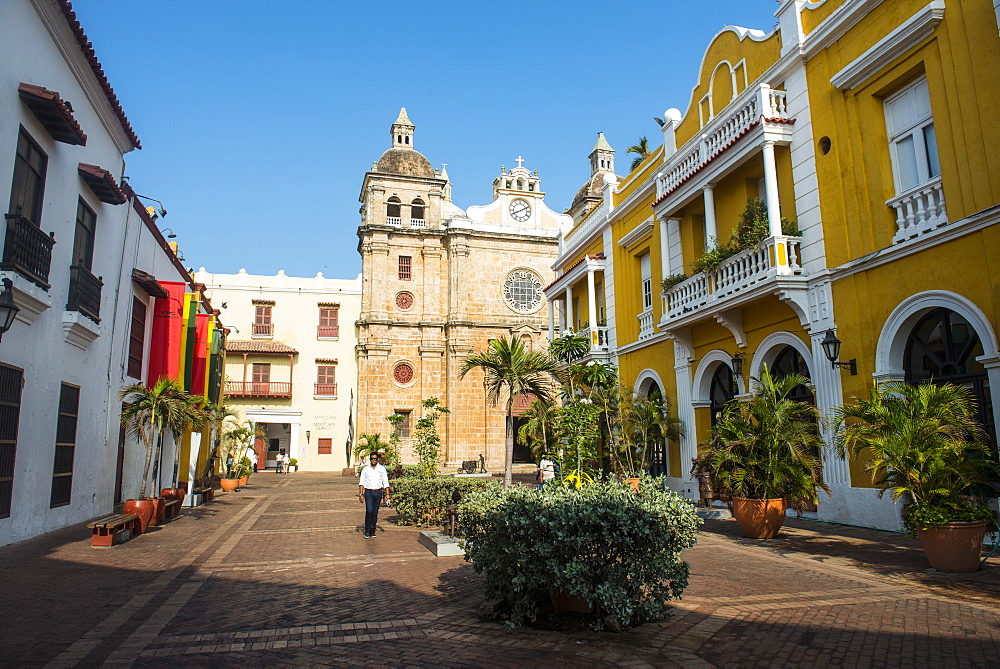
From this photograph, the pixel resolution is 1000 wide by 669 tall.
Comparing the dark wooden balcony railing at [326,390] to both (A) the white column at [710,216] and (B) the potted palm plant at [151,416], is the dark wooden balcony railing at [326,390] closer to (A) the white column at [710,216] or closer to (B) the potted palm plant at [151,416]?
(B) the potted palm plant at [151,416]

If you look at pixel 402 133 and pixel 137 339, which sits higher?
pixel 402 133

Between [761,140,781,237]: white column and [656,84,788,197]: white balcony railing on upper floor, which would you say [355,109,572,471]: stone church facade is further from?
[761,140,781,237]: white column

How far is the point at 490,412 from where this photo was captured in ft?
122

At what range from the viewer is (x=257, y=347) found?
3644 centimetres

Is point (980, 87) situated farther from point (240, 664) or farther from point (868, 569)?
point (240, 664)

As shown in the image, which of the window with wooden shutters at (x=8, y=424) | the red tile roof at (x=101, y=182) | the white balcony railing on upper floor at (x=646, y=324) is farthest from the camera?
the white balcony railing on upper floor at (x=646, y=324)

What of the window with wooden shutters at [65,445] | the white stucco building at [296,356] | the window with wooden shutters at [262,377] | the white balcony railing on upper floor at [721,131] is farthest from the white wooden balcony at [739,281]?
the window with wooden shutters at [262,377]

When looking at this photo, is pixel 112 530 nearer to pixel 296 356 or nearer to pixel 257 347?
pixel 257 347

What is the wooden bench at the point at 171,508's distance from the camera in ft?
45.3

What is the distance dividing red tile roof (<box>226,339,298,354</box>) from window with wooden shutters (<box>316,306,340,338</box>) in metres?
2.00

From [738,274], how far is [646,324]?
5.16 m

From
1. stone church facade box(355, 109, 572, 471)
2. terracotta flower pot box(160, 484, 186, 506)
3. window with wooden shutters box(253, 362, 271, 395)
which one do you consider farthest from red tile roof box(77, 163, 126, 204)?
window with wooden shutters box(253, 362, 271, 395)

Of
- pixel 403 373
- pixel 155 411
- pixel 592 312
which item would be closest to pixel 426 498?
pixel 155 411

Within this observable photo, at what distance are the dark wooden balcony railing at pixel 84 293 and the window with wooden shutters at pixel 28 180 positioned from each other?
155 centimetres
